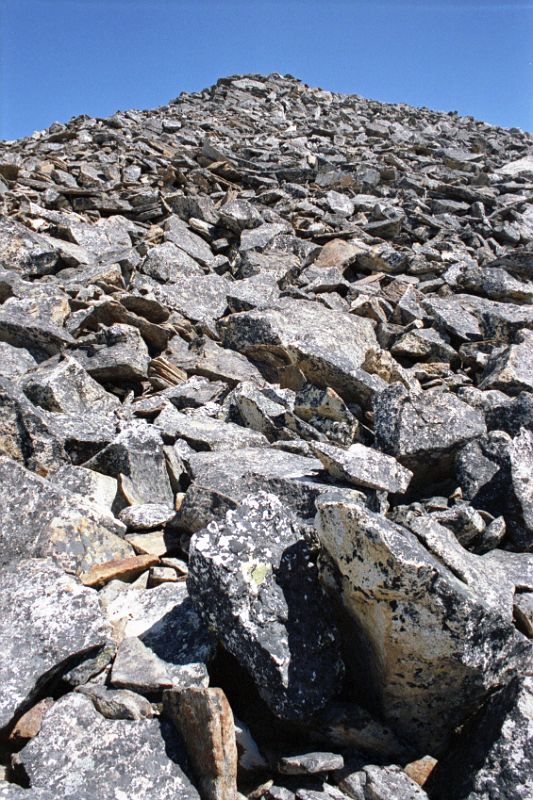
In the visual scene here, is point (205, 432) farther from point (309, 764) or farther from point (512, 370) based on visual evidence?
point (512, 370)

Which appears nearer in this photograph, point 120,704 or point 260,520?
point 120,704

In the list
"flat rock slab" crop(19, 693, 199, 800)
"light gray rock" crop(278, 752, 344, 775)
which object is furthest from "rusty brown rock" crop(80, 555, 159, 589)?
"light gray rock" crop(278, 752, 344, 775)

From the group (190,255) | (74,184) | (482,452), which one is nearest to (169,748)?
(482,452)

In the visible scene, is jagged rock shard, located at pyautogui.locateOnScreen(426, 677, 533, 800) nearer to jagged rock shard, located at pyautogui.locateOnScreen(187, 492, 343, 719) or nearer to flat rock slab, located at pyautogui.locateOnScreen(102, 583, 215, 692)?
jagged rock shard, located at pyautogui.locateOnScreen(187, 492, 343, 719)

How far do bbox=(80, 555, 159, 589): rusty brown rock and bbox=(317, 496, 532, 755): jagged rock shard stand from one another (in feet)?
4.53

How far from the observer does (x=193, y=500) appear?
13.9ft

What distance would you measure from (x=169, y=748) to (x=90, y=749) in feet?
1.11

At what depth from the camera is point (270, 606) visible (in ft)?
9.91

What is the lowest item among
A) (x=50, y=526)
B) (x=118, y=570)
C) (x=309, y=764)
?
(x=309, y=764)

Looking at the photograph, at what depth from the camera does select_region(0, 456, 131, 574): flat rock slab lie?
3812 millimetres

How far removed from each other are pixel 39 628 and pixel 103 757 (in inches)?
28.8

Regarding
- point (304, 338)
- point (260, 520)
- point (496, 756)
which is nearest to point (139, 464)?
point (260, 520)

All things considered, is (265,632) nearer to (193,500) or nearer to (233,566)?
(233,566)

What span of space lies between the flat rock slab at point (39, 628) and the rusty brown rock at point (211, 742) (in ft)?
2.32
